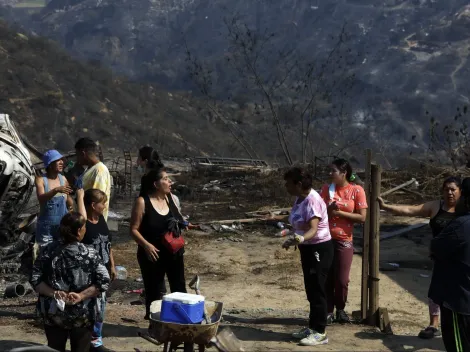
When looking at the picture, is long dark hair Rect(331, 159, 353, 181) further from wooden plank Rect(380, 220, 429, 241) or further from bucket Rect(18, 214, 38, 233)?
wooden plank Rect(380, 220, 429, 241)

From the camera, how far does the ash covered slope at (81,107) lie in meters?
46.2

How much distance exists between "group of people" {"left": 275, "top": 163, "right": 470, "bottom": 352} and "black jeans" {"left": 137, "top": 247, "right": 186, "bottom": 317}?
3.29ft

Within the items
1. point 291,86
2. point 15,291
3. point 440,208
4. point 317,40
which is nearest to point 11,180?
point 15,291

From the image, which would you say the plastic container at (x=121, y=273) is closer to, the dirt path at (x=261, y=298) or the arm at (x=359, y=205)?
the dirt path at (x=261, y=298)

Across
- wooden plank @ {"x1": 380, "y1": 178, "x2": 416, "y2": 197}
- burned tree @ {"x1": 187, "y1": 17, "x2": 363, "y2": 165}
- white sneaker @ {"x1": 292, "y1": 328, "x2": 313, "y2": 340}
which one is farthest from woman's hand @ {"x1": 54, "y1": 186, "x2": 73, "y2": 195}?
burned tree @ {"x1": 187, "y1": 17, "x2": 363, "y2": 165}

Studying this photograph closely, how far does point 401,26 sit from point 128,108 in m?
70.4

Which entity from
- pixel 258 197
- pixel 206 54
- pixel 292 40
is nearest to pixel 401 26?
pixel 292 40

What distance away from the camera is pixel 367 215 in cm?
779

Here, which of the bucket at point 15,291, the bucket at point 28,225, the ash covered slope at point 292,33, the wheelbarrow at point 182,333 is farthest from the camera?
the ash covered slope at point 292,33

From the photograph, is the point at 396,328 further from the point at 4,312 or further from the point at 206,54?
the point at 206,54

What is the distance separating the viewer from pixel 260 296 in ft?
33.1

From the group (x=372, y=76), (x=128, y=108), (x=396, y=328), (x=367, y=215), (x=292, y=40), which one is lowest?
(x=396, y=328)

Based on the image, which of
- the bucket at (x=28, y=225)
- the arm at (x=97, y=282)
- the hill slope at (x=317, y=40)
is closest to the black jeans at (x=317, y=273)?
the arm at (x=97, y=282)

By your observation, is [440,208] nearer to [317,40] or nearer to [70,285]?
[70,285]
